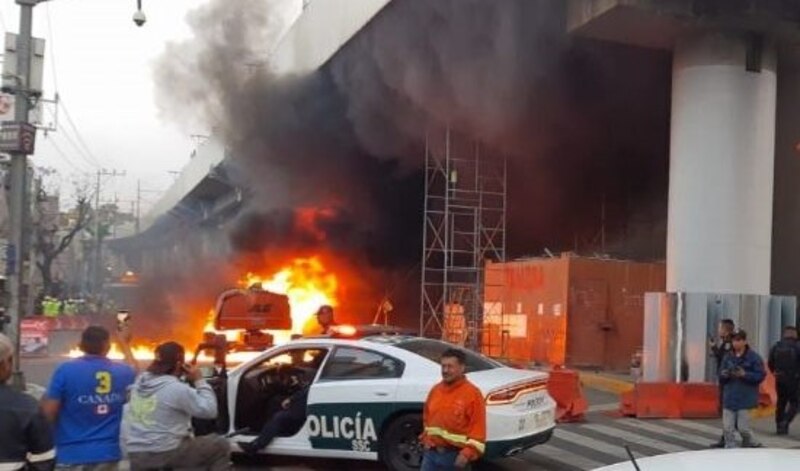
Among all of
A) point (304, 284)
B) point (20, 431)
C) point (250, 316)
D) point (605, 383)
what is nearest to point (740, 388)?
point (605, 383)

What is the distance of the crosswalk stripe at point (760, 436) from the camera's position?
11086 millimetres

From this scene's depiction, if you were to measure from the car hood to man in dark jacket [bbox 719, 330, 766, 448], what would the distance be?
2.57 m

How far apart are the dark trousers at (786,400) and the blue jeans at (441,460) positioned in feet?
24.5

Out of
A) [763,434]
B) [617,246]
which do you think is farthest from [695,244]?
[617,246]

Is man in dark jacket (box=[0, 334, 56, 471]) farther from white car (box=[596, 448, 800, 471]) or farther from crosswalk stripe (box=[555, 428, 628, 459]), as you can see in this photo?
crosswalk stripe (box=[555, 428, 628, 459])

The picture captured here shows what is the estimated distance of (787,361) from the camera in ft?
38.1

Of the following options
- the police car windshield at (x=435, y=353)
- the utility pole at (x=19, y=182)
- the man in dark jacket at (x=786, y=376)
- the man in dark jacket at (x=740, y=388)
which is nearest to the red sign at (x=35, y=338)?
the utility pole at (x=19, y=182)

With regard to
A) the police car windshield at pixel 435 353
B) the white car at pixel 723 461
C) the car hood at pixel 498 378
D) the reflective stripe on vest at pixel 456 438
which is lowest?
the reflective stripe on vest at pixel 456 438

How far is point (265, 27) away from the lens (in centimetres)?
2802

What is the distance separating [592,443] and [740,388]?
1.82 m

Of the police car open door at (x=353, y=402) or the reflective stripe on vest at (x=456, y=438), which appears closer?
the reflective stripe on vest at (x=456, y=438)

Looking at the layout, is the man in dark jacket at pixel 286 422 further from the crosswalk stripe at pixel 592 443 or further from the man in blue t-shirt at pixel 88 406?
the crosswalk stripe at pixel 592 443

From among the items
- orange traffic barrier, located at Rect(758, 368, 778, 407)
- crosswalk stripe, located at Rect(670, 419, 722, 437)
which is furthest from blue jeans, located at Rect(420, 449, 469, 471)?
orange traffic barrier, located at Rect(758, 368, 778, 407)

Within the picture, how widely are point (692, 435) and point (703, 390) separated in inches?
74.7
